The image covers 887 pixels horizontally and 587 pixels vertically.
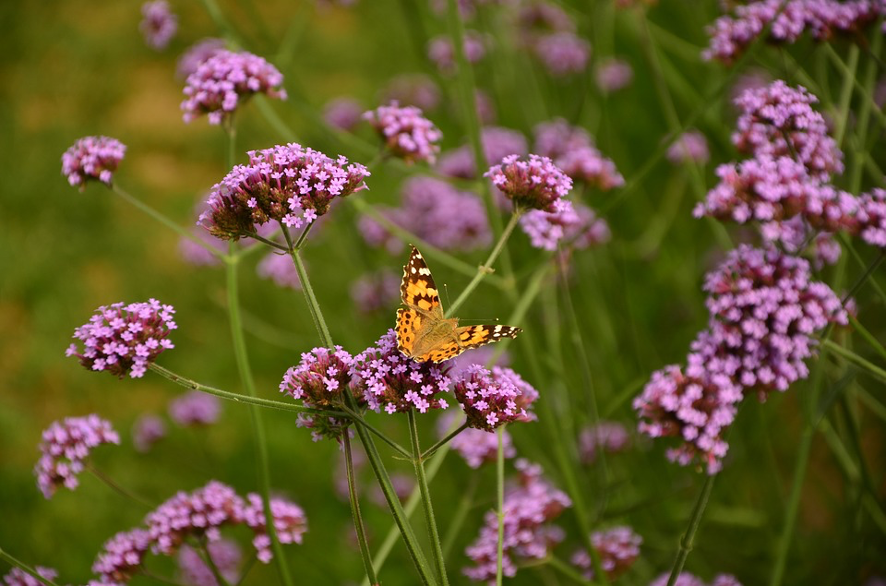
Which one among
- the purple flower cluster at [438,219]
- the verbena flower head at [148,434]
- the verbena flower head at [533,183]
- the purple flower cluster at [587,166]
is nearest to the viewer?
the verbena flower head at [533,183]

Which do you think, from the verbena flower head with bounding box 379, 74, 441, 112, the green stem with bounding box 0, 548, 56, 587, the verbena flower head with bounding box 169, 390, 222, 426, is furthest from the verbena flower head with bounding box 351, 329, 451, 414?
the verbena flower head with bounding box 379, 74, 441, 112

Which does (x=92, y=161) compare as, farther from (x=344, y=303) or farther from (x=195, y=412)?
(x=344, y=303)

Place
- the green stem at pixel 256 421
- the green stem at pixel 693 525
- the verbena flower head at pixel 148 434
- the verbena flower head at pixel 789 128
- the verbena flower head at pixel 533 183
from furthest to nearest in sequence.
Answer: the verbena flower head at pixel 148 434, the verbena flower head at pixel 789 128, the green stem at pixel 256 421, the verbena flower head at pixel 533 183, the green stem at pixel 693 525

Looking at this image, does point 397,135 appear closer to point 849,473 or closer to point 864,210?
point 864,210

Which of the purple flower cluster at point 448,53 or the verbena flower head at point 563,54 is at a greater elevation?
the verbena flower head at point 563,54

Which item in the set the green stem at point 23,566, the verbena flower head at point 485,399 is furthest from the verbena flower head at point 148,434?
the verbena flower head at point 485,399

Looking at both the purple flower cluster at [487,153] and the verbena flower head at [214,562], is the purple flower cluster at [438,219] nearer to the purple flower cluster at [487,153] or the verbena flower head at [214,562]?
the purple flower cluster at [487,153]
